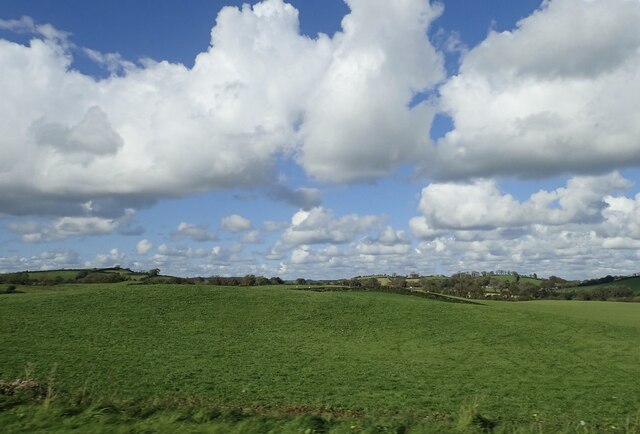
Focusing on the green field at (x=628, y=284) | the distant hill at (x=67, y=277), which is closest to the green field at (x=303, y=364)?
the distant hill at (x=67, y=277)

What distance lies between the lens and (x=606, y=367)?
1561 inches

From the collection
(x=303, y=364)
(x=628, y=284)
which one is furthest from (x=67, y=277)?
(x=628, y=284)

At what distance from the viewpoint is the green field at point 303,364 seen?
13.1 metres

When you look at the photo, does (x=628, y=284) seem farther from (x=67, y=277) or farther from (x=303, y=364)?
(x=67, y=277)

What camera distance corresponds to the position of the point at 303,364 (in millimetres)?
36188

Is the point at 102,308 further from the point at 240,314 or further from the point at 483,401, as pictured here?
the point at 483,401

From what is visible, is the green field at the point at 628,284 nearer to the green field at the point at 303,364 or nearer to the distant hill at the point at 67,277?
the green field at the point at 303,364

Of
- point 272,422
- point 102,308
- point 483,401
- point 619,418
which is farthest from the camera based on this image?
point 102,308

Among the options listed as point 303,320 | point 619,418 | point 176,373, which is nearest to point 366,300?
point 303,320

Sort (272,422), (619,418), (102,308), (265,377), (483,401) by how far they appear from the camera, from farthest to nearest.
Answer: (102,308) → (265,377) → (483,401) → (619,418) → (272,422)

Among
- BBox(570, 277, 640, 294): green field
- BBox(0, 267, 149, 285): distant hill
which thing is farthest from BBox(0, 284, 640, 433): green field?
BBox(570, 277, 640, 294): green field

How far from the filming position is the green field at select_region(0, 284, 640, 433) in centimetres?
1313

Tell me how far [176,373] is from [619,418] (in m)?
24.3

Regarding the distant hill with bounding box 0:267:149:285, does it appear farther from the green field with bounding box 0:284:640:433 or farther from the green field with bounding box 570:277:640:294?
the green field with bounding box 570:277:640:294
